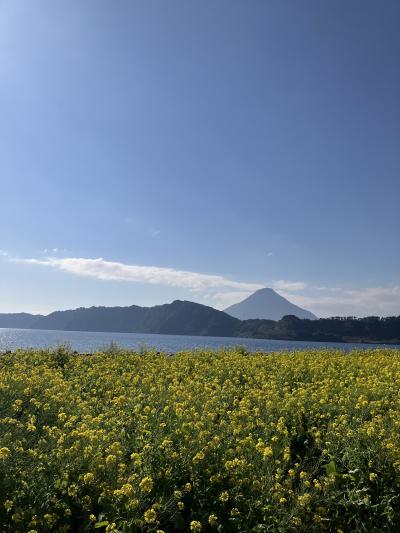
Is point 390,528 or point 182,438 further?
point 182,438

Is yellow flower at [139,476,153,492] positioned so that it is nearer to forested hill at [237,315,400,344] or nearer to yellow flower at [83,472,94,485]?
yellow flower at [83,472,94,485]

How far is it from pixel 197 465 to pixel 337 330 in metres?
190

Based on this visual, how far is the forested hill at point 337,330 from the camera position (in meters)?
160

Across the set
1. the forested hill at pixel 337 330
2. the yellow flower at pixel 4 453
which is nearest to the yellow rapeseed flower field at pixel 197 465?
the yellow flower at pixel 4 453

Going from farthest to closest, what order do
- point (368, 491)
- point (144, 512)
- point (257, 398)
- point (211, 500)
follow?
1. point (257, 398)
2. point (368, 491)
3. point (211, 500)
4. point (144, 512)

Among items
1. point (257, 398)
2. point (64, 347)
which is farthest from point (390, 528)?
point (64, 347)

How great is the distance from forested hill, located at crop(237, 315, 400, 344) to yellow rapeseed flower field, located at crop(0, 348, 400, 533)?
157494 millimetres

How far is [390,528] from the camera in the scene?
5.15m

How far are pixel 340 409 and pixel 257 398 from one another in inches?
65.7

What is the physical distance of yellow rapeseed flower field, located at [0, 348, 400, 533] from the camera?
4.64 meters

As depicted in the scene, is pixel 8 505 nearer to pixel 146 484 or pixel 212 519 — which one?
pixel 146 484

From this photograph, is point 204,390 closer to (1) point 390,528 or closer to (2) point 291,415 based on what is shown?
(2) point 291,415

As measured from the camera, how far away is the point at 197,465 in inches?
212

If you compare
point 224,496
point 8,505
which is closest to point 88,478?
point 8,505
